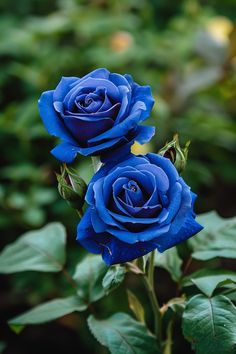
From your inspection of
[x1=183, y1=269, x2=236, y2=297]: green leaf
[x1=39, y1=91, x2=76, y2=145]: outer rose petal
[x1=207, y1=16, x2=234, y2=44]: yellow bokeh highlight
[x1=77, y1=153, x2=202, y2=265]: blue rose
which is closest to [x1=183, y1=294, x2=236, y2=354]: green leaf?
[x1=183, y1=269, x2=236, y2=297]: green leaf

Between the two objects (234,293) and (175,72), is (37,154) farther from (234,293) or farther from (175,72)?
(234,293)

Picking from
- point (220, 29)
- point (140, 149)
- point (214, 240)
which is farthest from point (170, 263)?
point (220, 29)

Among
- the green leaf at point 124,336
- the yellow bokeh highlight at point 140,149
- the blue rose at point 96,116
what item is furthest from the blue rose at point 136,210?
the yellow bokeh highlight at point 140,149

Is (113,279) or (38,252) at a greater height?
(113,279)

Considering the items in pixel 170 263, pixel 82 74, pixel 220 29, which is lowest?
pixel 82 74

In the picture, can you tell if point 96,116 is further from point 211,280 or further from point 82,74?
point 82,74

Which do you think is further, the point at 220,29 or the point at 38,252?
the point at 220,29
